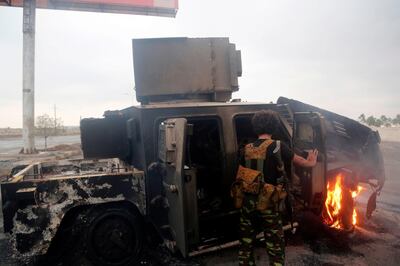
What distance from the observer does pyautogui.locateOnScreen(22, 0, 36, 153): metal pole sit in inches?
801

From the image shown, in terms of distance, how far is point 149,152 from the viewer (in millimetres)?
4355

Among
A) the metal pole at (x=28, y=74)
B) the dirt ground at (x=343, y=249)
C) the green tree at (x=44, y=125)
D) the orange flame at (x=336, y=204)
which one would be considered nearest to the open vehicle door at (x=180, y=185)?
the dirt ground at (x=343, y=249)

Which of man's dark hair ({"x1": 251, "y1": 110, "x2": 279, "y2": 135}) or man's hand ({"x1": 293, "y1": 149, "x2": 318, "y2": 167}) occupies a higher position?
man's dark hair ({"x1": 251, "y1": 110, "x2": 279, "y2": 135})

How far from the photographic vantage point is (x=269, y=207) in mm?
3789

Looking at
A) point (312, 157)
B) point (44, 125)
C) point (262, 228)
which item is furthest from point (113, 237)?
point (44, 125)

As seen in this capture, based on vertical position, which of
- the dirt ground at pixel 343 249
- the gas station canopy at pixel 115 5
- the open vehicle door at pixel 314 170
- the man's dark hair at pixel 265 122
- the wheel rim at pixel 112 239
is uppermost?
the gas station canopy at pixel 115 5

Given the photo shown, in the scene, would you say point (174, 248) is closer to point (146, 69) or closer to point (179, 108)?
point (179, 108)

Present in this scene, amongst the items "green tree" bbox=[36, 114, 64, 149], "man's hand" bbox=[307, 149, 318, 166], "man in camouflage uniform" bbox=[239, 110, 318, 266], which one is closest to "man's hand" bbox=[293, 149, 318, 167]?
"man's hand" bbox=[307, 149, 318, 166]

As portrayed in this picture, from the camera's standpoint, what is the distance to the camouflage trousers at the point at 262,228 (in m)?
3.79

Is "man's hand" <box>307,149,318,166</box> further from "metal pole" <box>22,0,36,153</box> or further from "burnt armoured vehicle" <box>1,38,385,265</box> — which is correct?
"metal pole" <box>22,0,36,153</box>

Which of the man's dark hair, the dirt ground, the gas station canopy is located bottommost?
the dirt ground

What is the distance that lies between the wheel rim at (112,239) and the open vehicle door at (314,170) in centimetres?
224

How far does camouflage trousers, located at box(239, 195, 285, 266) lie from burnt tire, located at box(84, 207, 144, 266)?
4.34 ft

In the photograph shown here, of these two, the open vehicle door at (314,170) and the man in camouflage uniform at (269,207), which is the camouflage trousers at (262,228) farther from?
the open vehicle door at (314,170)
